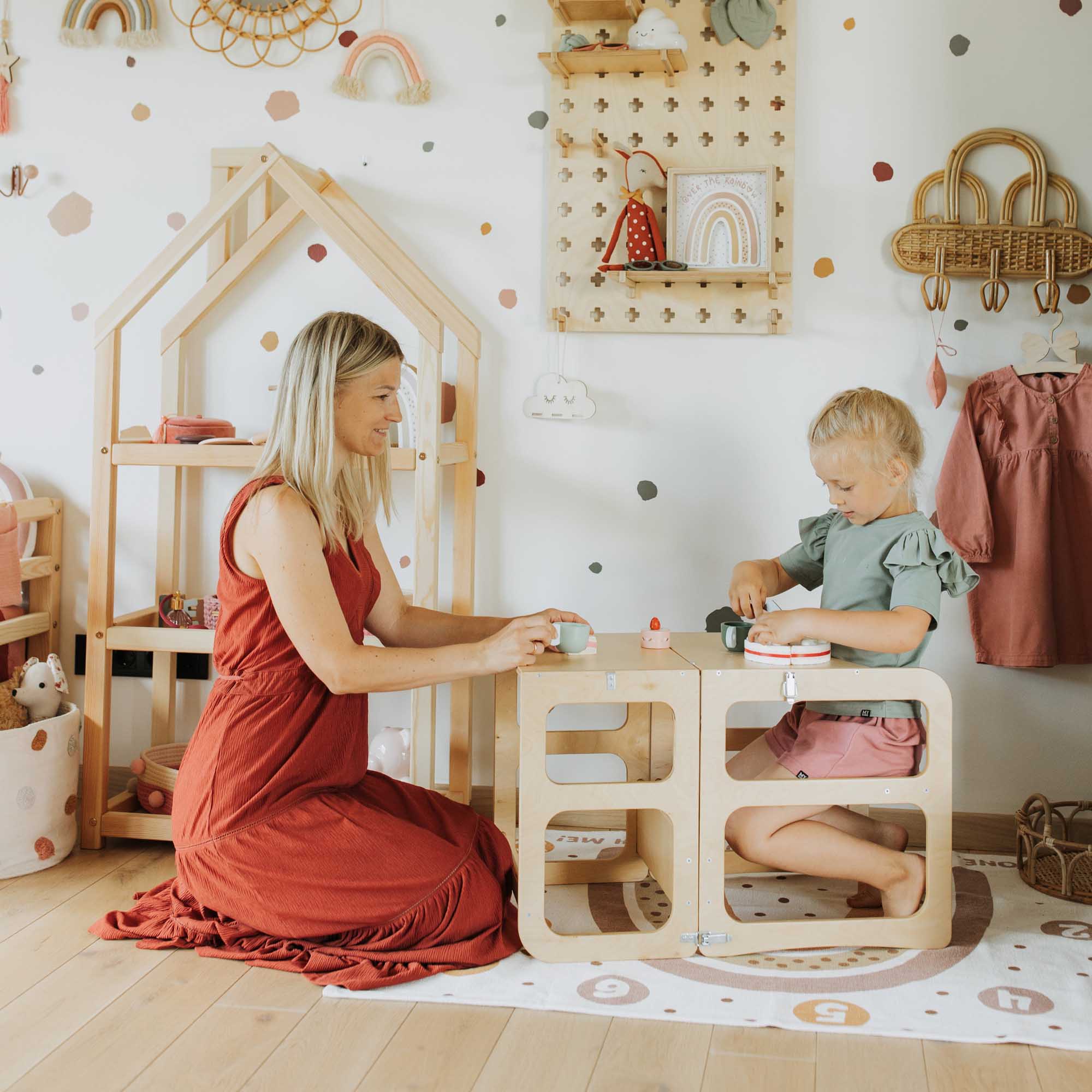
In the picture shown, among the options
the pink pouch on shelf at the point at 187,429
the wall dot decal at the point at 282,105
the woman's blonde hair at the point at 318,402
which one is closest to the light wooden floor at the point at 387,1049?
the woman's blonde hair at the point at 318,402

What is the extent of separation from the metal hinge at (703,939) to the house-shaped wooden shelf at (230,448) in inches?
26.1

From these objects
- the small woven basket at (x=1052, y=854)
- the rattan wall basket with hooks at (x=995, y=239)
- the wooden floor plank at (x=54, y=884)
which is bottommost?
the wooden floor plank at (x=54, y=884)

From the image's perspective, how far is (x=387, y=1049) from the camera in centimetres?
155

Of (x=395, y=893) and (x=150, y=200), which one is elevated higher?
(x=150, y=200)

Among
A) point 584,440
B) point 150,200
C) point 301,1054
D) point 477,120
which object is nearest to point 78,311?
point 150,200

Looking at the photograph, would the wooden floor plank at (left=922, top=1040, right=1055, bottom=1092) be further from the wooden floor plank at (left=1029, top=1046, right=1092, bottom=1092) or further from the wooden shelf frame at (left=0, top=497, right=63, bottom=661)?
the wooden shelf frame at (left=0, top=497, right=63, bottom=661)

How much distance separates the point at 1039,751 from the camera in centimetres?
251

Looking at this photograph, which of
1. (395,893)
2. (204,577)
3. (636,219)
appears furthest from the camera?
(204,577)

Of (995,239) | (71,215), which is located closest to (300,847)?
(71,215)

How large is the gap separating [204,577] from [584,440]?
0.96 meters

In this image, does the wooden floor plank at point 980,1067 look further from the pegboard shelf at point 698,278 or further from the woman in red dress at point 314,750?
the pegboard shelf at point 698,278

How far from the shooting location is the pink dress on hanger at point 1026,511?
2352mm

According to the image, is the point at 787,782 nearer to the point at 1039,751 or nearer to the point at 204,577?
the point at 1039,751

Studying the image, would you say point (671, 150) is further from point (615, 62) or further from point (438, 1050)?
point (438, 1050)
